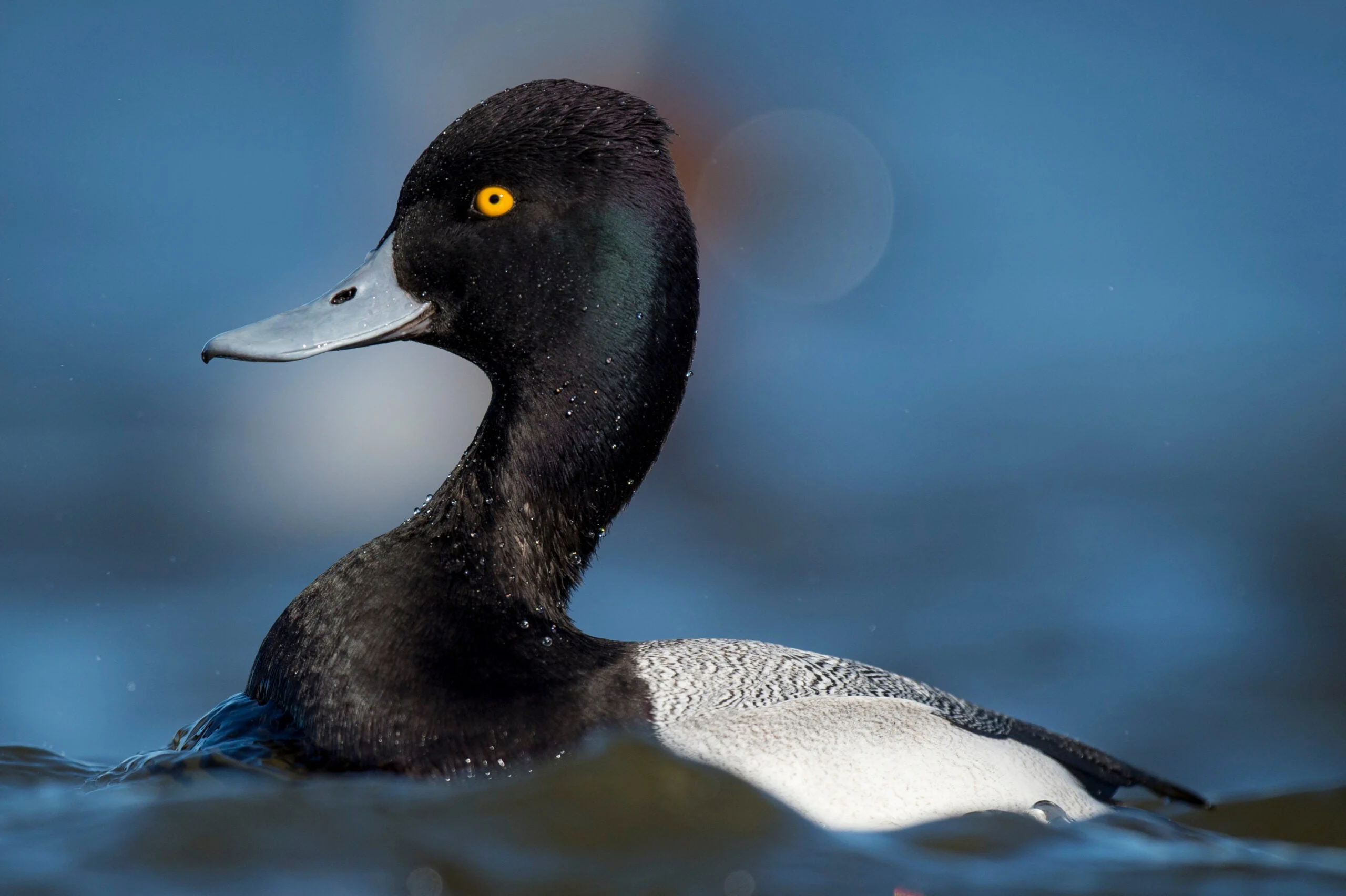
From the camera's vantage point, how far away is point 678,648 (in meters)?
3.49

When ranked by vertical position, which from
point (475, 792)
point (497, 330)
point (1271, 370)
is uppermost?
point (1271, 370)

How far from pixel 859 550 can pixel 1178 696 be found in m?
1.75

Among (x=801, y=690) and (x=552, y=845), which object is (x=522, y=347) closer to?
(x=801, y=690)

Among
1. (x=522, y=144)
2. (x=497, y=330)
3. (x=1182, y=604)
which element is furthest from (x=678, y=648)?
(x=1182, y=604)

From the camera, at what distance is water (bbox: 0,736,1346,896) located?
2502 mm

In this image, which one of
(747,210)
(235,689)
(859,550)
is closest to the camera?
(235,689)

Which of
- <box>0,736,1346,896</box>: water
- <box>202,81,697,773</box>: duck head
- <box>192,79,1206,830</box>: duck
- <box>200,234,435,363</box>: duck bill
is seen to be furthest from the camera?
<box>200,234,435,363</box>: duck bill

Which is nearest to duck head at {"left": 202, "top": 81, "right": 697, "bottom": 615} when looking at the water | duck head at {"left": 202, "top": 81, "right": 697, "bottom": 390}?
duck head at {"left": 202, "top": 81, "right": 697, "bottom": 390}

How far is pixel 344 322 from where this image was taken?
3338 millimetres

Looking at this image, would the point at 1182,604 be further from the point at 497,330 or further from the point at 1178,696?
the point at 497,330

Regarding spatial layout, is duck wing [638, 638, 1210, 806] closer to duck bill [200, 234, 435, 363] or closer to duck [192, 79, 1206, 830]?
duck [192, 79, 1206, 830]

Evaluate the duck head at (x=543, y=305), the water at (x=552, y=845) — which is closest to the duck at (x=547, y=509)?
the duck head at (x=543, y=305)

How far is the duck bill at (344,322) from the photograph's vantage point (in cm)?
326

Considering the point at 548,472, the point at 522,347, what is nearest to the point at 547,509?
the point at 548,472
